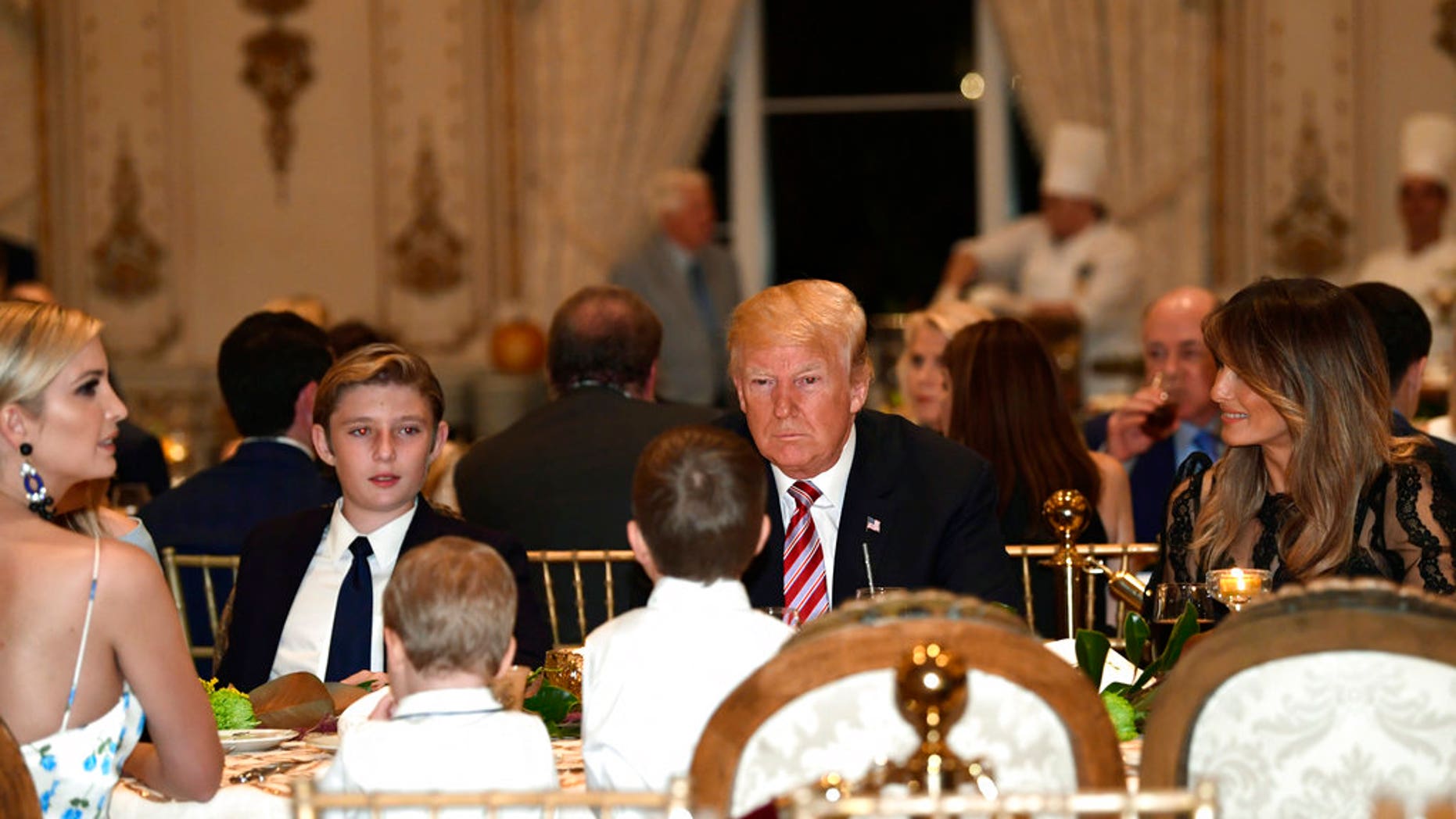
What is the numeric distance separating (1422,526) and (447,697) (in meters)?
1.82

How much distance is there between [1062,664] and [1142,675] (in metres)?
0.87

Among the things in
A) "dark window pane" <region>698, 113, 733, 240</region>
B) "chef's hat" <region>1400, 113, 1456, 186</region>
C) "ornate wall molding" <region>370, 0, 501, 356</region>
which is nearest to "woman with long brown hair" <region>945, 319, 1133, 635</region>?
"chef's hat" <region>1400, 113, 1456, 186</region>

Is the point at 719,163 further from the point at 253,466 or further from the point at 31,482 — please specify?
the point at 31,482

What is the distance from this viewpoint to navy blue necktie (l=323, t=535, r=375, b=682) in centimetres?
338

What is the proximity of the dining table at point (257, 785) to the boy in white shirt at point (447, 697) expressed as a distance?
23 centimetres

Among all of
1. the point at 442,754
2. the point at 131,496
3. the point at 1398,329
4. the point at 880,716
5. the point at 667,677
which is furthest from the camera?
the point at 131,496

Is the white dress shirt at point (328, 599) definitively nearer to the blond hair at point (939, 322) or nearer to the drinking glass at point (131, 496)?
the drinking glass at point (131, 496)

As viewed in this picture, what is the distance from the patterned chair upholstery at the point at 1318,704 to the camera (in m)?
2.06

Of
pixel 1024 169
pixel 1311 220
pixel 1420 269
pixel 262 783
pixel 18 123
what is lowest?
pixel 262 783

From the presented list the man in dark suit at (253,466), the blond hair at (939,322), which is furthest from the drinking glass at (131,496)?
the blond hair at (939,322)

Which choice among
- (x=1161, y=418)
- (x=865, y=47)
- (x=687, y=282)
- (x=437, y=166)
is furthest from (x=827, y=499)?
(x=865, y=47)

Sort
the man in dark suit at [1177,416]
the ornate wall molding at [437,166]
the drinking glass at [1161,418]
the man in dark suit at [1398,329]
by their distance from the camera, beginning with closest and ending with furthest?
the man in dark suit at [1398,329]
the drinking glass at [1161,418]
the man in dark suit at [1177,416]
the ornate wall molding at [437,166]

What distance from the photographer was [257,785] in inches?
101

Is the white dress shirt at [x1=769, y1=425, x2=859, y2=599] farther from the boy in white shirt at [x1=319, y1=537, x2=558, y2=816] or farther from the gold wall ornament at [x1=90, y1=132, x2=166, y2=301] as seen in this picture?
the gold wall ornament at [x1=90, y1=132, x2=166, y2=301]
